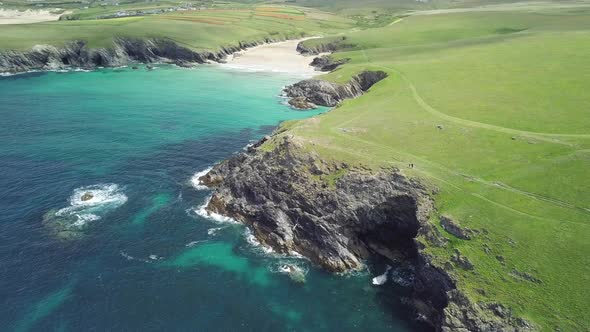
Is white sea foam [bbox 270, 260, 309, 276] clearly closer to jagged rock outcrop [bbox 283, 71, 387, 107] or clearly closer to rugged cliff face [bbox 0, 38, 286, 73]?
jagged rock outcrop [bbox 283, 71, 387, 107]

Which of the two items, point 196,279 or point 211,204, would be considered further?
point 211,204

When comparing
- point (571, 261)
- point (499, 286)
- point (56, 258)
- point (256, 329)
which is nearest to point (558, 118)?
point (571, 261)

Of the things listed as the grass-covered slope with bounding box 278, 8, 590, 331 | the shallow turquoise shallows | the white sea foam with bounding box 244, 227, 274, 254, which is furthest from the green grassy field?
the white sea foam with bounding box 244, 227, 274, 254

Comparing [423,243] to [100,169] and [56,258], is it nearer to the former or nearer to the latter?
[56,258]

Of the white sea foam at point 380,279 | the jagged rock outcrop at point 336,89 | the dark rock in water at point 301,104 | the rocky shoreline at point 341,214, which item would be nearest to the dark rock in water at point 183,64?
the jagged rock outcrop at point 336,89

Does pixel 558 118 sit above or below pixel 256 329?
above

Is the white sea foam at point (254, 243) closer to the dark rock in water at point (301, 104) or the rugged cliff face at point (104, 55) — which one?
the dark rock in water at point (301, 104)
